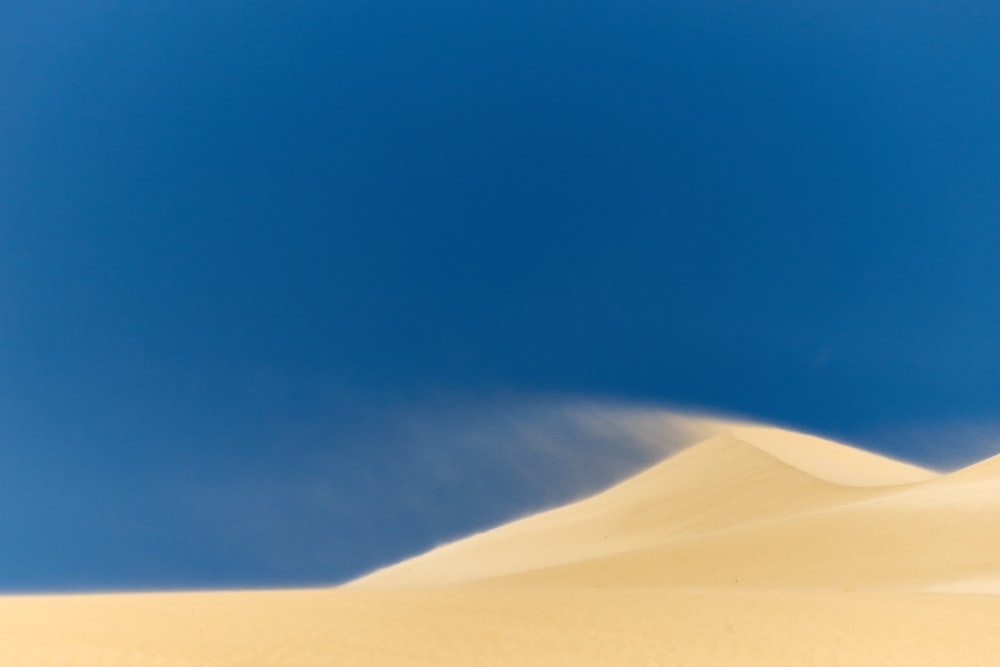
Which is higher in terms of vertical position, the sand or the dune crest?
the dune crest

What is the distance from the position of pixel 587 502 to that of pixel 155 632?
43161 millimetres

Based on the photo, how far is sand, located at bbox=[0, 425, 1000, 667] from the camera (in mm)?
11031

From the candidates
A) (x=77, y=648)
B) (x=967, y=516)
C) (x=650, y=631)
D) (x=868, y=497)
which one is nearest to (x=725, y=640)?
(x=650, y=631)

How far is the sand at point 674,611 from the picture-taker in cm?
1103

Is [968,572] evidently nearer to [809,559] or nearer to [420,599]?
[809,559]

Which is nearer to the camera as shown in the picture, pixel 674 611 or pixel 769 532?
pixel 674 611

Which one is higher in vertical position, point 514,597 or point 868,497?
point 868,497

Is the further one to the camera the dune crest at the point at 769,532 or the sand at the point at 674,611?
the dune crest at the point at 769,532

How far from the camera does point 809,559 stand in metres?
19.1

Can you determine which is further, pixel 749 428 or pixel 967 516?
pixel 749 428

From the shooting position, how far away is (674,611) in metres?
13.2

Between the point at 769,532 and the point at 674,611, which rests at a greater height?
the point at 769,532

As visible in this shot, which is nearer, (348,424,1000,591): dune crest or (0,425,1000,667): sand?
(0,425,1000,667): sand

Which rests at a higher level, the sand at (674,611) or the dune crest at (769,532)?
the dune crest at (769,532)
